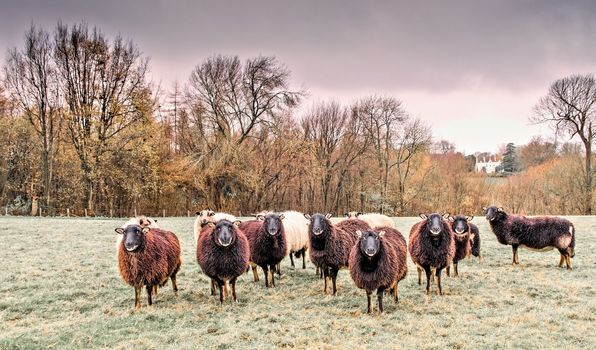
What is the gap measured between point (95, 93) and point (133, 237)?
2838 centimetres

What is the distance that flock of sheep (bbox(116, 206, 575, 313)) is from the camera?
775 centimetres

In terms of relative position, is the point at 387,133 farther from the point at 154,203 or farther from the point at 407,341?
the point at 407,341

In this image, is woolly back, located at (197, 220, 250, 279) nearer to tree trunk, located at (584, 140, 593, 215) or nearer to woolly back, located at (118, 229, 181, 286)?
woolly back, located at (118, 229, 181, 286)

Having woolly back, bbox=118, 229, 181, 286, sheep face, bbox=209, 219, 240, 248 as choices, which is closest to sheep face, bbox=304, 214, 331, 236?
sheep face, bbox=209, 219, 240, 248

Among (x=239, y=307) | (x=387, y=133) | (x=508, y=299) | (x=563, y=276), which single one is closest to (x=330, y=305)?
(x=239, y=307)

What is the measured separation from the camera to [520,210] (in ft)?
132

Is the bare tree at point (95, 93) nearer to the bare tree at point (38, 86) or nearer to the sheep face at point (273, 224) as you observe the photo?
the bare tree at point (38, 86)

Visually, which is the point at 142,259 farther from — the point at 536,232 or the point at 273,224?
the point at 536,232

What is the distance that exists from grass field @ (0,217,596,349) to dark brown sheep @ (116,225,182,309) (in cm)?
49

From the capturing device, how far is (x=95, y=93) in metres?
32.1

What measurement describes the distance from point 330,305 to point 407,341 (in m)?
2.19

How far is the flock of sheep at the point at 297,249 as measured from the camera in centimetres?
775

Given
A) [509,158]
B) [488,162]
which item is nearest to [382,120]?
[509,158]

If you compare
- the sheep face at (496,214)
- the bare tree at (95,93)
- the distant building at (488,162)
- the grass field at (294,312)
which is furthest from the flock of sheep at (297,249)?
the distant building at (488,162)
